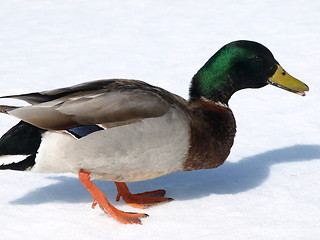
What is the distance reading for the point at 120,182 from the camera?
4168 mm

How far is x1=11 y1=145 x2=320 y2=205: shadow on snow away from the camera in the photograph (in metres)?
4.20

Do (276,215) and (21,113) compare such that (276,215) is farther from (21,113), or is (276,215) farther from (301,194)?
(21,113)

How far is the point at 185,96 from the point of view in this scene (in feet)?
20.4

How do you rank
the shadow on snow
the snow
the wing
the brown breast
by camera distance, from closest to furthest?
the wing → the snow → the brown breast → the shadow on snow

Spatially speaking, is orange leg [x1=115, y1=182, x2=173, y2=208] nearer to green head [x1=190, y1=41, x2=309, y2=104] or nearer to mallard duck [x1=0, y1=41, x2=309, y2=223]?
mallard duck [x1=0, y1=41, x2=309, y2=223]

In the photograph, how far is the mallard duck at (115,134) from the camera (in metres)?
3.61

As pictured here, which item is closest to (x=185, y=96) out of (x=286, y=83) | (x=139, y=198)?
(x=286, y=83)

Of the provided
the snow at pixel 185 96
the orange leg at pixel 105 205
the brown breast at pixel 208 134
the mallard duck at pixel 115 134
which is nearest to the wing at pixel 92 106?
the mallard duck at pixel 115 134

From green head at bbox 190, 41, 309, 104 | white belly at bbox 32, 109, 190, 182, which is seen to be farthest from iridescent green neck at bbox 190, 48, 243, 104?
white belly at bbox 32, 109, 190, 182

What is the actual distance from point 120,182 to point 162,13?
5.41 m

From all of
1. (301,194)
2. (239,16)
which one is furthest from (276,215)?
(239,16)

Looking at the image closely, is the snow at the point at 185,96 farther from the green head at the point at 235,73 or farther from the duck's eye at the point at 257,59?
the duck's eye at the point at 257,59

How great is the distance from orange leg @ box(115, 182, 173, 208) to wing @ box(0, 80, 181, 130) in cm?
66

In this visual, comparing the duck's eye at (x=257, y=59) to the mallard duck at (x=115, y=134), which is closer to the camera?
the mallard duck at (x=115, y=134)
